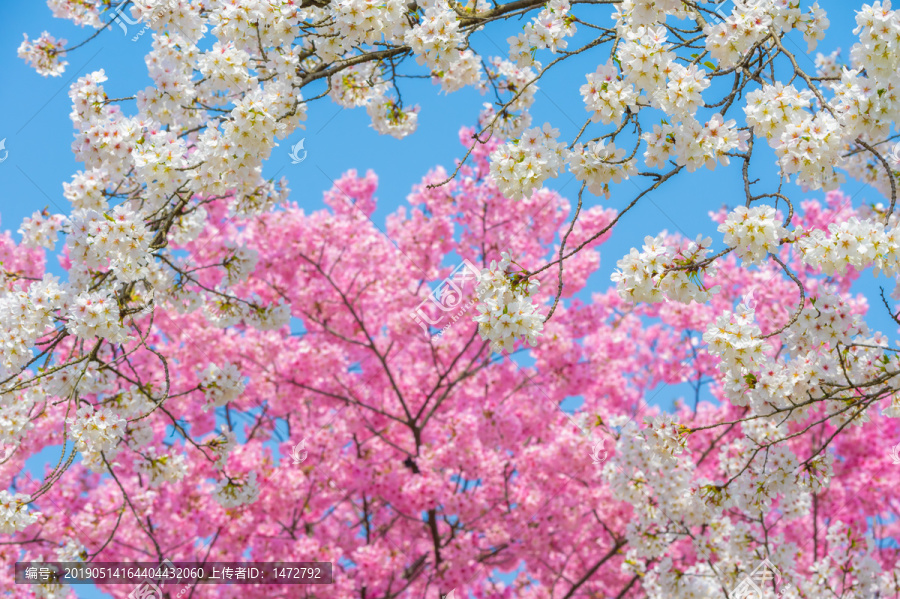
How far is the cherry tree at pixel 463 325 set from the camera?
8.80ft

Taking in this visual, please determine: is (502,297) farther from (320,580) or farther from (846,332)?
(320,580)

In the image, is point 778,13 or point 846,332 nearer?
point 778,13

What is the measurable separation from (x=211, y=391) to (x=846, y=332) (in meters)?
3.77

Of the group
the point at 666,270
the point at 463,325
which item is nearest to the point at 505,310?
the point at 666,270

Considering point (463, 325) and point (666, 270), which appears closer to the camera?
point (666, 270)

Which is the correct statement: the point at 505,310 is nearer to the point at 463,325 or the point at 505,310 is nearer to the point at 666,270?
the point at 666,270

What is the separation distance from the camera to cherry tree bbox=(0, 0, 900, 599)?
8.80 ft

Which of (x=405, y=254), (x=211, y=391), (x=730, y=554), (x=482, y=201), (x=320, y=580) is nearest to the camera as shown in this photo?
(x=211, y=391)

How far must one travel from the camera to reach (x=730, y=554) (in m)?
5.07

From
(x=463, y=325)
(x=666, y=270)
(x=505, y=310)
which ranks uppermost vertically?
(x=463, y=325)

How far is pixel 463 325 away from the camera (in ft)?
30.4

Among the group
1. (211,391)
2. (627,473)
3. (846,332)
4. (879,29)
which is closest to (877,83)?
(879,29)

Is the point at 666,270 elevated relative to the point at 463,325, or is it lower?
lower

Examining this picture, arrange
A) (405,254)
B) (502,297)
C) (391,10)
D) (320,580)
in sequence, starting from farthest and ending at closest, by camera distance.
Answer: (405,254) → (320,580) → (391,10) → (502,297)
